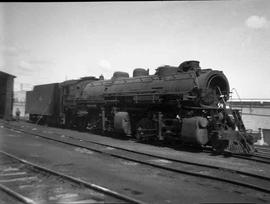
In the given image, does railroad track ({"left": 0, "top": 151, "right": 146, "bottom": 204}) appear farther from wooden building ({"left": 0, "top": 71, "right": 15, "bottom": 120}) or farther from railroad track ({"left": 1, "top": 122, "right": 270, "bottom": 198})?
wooden building ({"left": 0, "top": 71, "right": 15, "bottom": 120})

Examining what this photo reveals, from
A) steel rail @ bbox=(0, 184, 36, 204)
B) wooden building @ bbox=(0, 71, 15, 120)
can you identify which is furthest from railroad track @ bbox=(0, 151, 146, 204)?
wooden building @ bbox=(0, 71, 15, 120)

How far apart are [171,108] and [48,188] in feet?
28.4

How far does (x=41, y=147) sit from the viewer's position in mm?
12984

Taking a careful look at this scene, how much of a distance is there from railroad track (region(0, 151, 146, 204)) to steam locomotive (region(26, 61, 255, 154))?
246 inches

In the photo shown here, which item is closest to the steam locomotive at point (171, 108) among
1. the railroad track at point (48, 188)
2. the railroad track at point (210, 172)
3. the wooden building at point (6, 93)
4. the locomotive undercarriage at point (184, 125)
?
the locomotive undercarriage at point (184, 125)

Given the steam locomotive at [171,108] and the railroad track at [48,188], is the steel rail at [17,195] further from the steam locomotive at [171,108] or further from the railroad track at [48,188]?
the steam locomotive at [171,108]

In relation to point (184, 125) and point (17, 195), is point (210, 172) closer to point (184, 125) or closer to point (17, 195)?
point (184, 125)

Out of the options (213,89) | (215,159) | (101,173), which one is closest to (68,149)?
(101,173)

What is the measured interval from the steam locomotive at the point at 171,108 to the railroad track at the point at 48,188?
246 inches

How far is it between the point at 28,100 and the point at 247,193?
27241 mm

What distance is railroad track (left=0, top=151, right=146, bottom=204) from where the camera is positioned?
5.82m

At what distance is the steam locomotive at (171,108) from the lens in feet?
40.5

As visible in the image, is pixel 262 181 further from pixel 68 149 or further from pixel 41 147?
pixel 41 147

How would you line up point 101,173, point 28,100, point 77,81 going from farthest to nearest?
point 28,100, point 77,81, point 101,173
